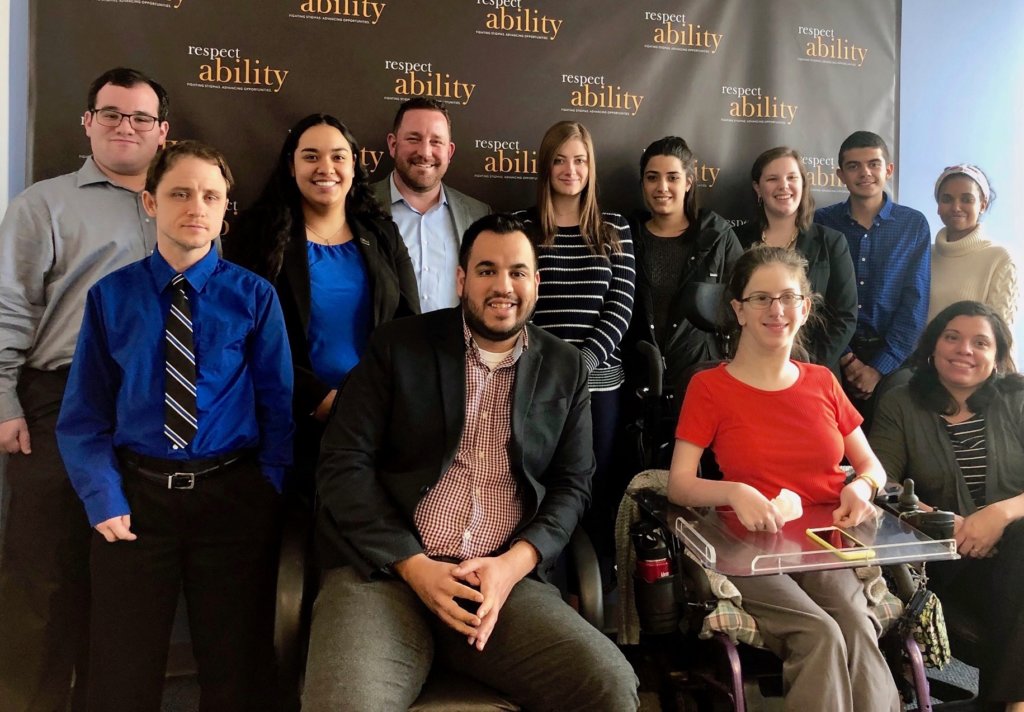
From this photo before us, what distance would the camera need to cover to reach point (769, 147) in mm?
3764

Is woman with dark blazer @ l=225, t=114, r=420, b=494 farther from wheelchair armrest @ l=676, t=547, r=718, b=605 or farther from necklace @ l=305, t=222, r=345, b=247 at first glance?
wheelchair armrest @ l=676, t=547, r=718, b=605

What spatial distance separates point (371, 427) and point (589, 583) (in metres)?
0.68

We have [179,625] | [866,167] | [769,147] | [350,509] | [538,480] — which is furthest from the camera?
[769,147]

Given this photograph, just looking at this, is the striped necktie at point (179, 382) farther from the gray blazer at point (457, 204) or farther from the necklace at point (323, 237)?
the gray blazer at point (457, 204)

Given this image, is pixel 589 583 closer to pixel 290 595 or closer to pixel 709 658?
pixel 709 658

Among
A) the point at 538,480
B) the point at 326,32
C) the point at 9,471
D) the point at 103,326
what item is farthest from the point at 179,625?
the point at 326,32

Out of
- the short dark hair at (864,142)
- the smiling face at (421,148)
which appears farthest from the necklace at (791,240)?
the smiling face at (421,148)

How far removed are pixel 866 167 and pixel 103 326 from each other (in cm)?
298

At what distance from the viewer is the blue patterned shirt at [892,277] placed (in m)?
3.44

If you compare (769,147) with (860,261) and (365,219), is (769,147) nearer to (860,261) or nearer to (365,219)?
(860,261)

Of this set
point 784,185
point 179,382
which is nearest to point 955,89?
point 784,185

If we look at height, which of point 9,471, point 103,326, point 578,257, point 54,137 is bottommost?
point 9,471

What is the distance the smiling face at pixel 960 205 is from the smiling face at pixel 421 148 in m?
2.19

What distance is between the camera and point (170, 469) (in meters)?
2.09
